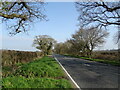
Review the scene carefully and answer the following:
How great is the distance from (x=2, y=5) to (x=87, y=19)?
15467mm

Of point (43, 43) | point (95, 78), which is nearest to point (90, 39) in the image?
point (43, 43)

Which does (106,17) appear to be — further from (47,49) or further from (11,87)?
(47,49)

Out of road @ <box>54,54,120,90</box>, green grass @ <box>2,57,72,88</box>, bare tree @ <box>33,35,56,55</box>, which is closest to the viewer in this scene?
green grass @ <box>2,57,72,88</box>

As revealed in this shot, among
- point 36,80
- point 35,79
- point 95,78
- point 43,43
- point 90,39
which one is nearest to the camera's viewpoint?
point 36,80

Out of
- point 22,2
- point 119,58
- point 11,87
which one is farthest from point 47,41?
point 11,87

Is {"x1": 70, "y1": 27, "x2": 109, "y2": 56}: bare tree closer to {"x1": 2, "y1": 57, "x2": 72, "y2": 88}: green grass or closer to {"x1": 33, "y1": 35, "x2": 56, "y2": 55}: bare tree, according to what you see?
{"x1": 33, "y1": 35, "x2": 56, "y2": 55}: bare tree

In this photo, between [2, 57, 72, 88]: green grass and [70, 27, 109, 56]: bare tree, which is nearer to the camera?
[2, 57, 72, 88]: green grass

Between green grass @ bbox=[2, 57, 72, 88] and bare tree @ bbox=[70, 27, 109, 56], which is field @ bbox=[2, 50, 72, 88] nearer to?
green grass @ bbox=[2, 57, 72, 88]

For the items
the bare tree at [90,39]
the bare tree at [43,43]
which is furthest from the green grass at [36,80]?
the bare tree at [43,43]

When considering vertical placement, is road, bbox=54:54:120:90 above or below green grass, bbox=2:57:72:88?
below

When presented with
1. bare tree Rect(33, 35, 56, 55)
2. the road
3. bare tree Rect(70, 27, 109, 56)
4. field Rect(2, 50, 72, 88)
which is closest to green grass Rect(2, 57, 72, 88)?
field Rect(2, 50, 72, 88)

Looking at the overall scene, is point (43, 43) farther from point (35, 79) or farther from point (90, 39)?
point (35, 79)

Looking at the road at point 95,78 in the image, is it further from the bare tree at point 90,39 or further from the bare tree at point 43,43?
the bare tree at point 43,43

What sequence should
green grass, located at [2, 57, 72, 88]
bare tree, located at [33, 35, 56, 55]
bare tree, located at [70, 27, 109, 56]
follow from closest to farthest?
1. green grass, located at [2, 57, 72, 88]
2. bare tree, located at [70, 27, 109, 56]
3. bare tree, located at [33, 35, 56, 55]
